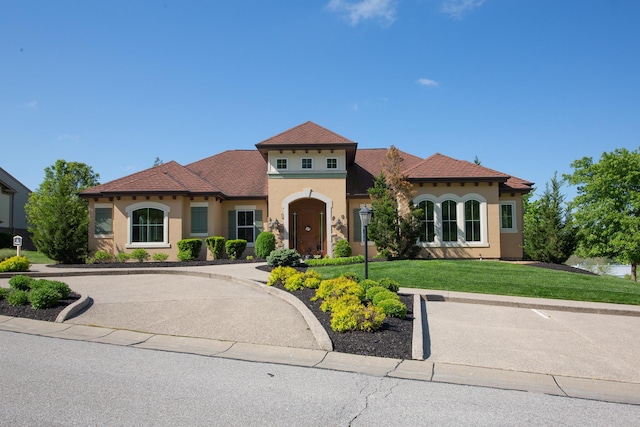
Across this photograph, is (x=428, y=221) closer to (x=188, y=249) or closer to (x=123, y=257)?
(x=188, y=249)

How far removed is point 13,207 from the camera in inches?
1510

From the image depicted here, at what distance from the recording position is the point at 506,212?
2289 centimetres

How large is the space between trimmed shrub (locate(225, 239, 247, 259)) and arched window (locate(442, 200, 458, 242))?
10288mm

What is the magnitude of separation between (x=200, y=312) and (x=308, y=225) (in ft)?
48.7

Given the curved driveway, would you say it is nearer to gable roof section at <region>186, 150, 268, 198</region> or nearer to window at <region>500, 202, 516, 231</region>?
gable roof section at <region>186, 150, 268, 198</region>

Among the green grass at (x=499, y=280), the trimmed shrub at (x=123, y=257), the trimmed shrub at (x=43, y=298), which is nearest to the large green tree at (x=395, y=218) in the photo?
the green grass at (x=499, y=280)

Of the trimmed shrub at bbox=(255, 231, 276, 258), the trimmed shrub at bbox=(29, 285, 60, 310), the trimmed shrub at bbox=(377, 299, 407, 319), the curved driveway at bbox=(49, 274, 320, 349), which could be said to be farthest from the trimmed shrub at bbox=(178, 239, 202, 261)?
the trimmed shrub at bbox=(377, 299, 407, 319)

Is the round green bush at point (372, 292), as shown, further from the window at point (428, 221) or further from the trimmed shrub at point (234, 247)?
the trimmed shrub at point (234, 247)

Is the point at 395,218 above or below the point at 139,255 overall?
above

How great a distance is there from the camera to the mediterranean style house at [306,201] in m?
21.4

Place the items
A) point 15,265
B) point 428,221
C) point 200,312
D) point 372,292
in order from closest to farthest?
point 200,312, point 372,292, point 15,265, point 428,221

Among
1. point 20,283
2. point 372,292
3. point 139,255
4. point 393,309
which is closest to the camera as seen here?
point 393,309

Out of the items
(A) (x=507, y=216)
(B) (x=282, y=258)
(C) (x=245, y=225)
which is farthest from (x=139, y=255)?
(A) (x=507, y=216)

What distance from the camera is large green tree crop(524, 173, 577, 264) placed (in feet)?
66.9
